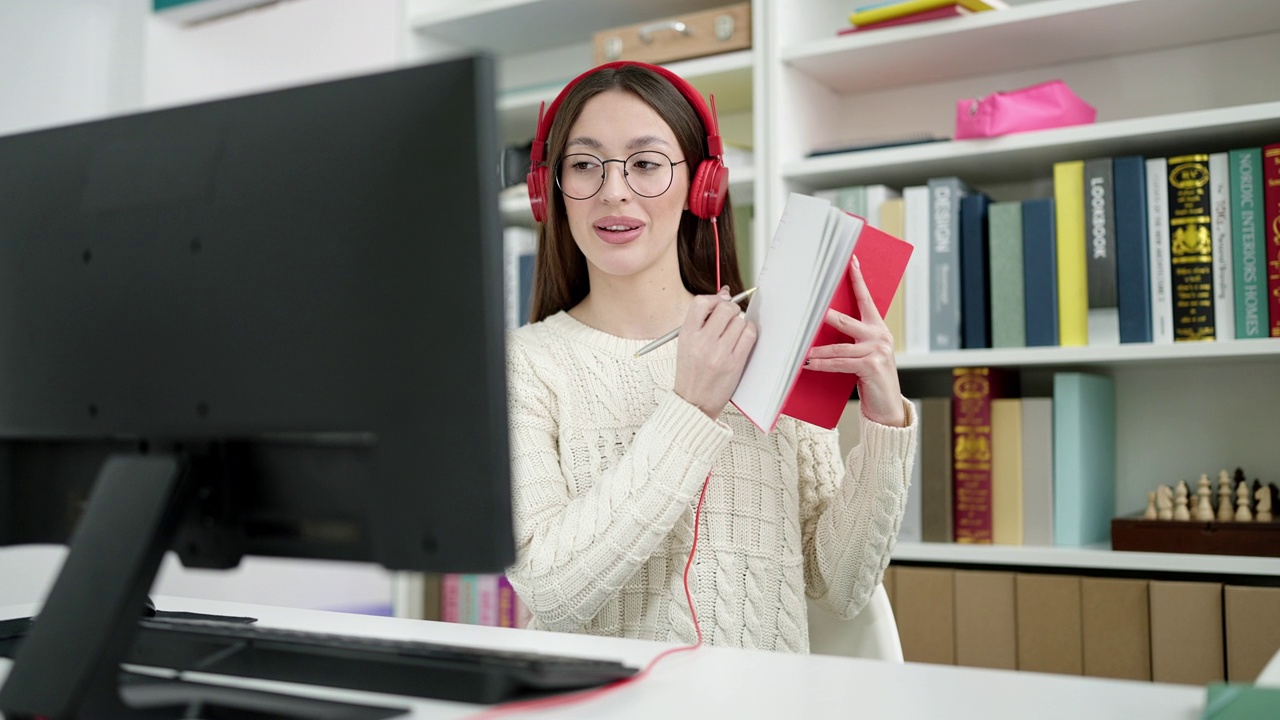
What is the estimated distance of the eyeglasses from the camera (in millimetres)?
1415

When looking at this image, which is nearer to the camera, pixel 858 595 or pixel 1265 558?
pixel 858 595

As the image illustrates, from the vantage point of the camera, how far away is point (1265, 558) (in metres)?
1.68

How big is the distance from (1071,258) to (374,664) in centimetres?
146

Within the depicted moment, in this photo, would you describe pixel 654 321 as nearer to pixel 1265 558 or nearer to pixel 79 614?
pixel 79 614

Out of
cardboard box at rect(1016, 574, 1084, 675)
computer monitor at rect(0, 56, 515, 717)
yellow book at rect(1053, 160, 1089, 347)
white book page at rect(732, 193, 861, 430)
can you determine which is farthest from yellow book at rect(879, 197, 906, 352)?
computer monitor at rect(0, 56, 515, 717)

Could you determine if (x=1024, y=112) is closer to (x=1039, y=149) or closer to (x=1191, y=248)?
(x=1039, y=149)

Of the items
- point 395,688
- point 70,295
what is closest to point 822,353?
point 395,688

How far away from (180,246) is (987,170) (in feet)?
5.47

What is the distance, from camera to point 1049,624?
72.4 inches

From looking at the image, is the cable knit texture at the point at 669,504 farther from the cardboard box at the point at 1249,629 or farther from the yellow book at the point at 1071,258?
the cardboard box at the point at 1249,629

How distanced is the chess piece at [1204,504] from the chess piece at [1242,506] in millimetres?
40

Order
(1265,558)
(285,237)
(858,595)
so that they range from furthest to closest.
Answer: (1265,558) < (858,595) < (285,237)

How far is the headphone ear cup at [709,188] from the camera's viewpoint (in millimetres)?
1438

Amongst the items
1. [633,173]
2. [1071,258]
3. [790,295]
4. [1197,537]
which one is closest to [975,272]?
[1071,258]
